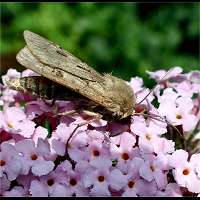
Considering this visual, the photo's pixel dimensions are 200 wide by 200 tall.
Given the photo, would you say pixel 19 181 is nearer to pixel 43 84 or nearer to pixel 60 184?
pixel 60 184

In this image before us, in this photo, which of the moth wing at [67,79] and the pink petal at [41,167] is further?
the moth wing at [67,79]

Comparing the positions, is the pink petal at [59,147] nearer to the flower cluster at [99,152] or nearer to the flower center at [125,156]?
the flower cluster at [99,152]

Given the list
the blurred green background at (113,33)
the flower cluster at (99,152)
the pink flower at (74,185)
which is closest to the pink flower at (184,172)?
the flower cluster at (99,152)

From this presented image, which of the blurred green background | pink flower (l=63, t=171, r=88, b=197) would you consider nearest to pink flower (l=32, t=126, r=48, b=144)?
pink flower (l=63, t=171, r=88, b=197)

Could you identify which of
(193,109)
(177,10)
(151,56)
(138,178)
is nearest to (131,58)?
(151,56)

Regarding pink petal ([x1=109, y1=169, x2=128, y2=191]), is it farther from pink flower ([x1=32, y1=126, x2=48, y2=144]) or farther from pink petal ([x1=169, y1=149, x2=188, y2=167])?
pink flower ([x1=32, y1=126, x2=48, y2=144])

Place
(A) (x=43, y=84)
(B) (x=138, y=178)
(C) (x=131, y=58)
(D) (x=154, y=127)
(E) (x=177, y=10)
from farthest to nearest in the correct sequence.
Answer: (E) (x=177, y=10)
(C) (x=131, y=58)
(A) (x=43, y=84)
(D) (x=154, y=127)
(B) (x=138, y=178)
